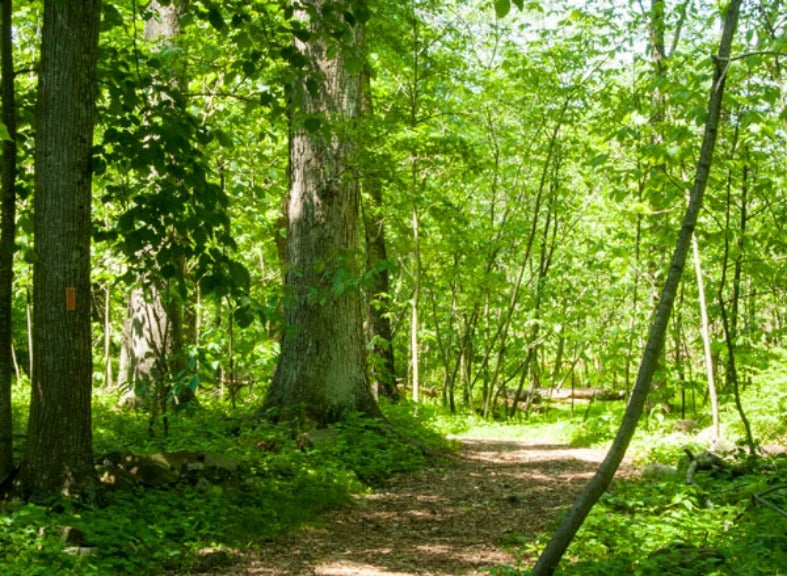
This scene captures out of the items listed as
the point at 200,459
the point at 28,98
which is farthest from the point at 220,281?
the point at 28,98

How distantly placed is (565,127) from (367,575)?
12.7 meters

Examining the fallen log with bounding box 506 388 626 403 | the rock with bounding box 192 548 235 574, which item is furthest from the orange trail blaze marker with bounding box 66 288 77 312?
the fallen log with bounding box 506 388 626 403

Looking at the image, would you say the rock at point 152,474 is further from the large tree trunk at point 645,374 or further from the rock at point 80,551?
the large tree trunk at point 645,374

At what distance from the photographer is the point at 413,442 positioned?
9.48 meters

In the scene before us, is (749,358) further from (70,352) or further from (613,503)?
(70,352)

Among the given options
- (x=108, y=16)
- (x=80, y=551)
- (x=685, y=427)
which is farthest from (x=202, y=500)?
(x=685, y=427)

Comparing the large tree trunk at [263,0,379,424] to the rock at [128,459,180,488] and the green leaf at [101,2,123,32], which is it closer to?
the rock at [128,459,180,488]

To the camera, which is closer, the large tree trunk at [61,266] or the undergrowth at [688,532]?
the undergrowth at [688,532]

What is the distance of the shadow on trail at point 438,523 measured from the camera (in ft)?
17.3

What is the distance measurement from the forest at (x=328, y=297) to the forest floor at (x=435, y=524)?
0.04m

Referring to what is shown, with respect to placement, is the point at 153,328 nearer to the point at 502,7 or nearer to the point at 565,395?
the point at 502,7

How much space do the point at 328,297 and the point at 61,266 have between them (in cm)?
431

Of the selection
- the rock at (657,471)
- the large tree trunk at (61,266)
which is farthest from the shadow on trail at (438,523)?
the large tree trunk at (61,266)

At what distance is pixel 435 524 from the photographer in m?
6.50
